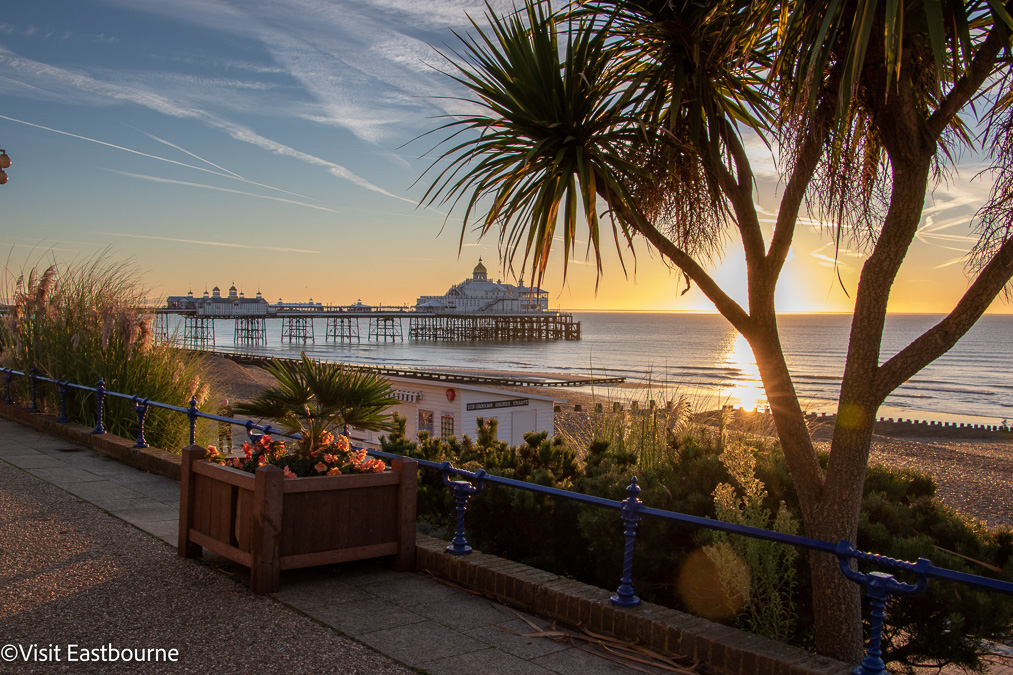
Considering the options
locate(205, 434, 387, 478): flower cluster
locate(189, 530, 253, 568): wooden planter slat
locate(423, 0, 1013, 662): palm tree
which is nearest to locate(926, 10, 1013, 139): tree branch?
locate(423, 0, 1013, 662): palm tree

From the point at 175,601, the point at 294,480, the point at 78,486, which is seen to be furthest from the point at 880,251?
the point at 78,486

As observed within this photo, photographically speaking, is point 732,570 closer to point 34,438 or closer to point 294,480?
point 294,480

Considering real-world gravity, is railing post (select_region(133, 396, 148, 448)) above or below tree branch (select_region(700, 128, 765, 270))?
below

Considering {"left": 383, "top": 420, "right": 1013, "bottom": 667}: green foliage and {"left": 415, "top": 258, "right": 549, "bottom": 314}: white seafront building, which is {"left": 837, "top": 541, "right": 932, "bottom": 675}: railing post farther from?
{"left": 415, "top": 258, "right": 549, "bottom": 314}: white seafront building

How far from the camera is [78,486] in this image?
24.5 ft

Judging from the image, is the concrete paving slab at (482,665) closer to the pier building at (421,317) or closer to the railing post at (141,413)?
the railing post at (141,413)

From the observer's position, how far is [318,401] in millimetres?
4988

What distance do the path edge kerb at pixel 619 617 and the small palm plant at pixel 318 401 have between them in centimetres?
98

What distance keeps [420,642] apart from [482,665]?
408 mm

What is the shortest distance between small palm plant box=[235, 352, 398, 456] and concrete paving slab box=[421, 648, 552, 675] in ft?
5.85

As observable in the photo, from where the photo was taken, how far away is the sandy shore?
19.3 metres

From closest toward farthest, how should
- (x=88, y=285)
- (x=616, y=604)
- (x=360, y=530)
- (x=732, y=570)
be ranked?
(x=616, y=604), (x=732, y=570), (x=360, y=530), (x=88, y=285)

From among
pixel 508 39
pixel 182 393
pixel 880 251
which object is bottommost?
pixel 182 393

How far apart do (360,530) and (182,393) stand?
6521 millimetres
